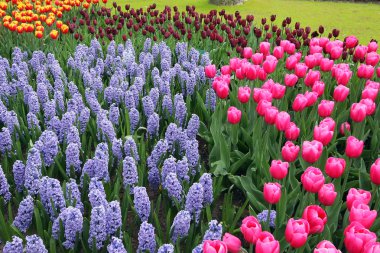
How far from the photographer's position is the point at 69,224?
82.7 inches

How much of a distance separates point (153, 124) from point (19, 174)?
3.14 feet

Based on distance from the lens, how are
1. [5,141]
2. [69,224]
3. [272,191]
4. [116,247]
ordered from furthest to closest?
[5,141] → [69,224] → [272,191] → [116,247]

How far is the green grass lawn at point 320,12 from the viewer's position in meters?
9.67

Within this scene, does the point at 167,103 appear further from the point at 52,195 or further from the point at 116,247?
the point at 116,247

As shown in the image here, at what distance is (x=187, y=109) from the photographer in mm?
3664

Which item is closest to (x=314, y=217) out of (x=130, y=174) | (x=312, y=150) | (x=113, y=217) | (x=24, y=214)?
(x=312, y=150)

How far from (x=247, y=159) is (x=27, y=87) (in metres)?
1.84

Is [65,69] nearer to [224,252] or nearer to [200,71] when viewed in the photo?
[200,71]

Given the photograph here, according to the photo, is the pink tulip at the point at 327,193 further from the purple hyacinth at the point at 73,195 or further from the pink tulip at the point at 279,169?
the purple hyacinth at the point at 73,195

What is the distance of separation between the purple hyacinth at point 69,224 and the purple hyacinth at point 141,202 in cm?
28

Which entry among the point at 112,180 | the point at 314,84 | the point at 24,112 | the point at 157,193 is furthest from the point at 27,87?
the point at 314,84

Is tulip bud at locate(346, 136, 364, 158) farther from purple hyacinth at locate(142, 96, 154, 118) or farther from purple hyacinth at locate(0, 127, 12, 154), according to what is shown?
purple hyacinth at locate(0, 127, 12, 154)

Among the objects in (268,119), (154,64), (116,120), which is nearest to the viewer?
(268,119)

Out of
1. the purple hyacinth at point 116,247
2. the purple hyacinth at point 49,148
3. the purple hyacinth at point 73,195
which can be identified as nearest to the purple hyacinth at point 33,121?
the purple hyacinth at point 49,148
